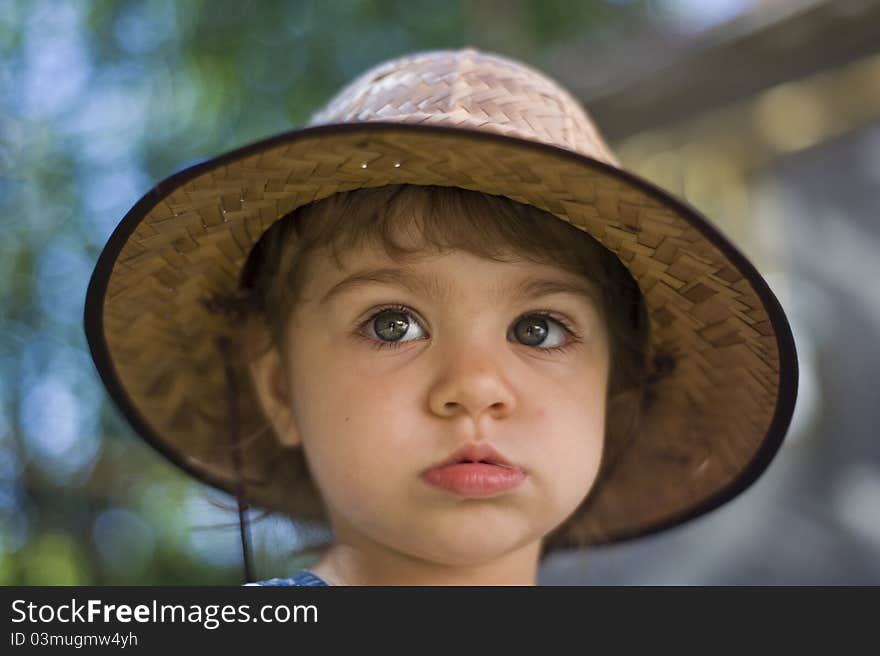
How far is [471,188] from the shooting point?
1253 millimetres

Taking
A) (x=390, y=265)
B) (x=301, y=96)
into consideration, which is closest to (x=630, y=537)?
(x=390, y=265)

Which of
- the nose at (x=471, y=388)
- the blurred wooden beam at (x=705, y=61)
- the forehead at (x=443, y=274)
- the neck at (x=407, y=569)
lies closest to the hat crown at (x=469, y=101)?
the forehead at (x=443, y=274)

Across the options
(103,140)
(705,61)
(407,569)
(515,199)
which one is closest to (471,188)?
(515,199)

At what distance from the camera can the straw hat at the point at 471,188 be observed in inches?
45.8

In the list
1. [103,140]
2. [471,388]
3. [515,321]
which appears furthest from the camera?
[103,140]

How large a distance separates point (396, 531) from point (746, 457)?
1.69ft

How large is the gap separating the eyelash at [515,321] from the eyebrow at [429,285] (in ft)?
0.09

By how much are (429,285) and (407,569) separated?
0.35 m

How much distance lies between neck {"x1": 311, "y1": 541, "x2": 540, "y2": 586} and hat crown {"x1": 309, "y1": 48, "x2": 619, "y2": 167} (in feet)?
1.69

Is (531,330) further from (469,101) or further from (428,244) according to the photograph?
(469,101)

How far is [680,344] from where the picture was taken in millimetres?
1479

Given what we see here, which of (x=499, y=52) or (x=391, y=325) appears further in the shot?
(x=499, y=52)

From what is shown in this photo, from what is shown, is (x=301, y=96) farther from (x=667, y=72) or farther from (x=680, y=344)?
(x=680, y=344)

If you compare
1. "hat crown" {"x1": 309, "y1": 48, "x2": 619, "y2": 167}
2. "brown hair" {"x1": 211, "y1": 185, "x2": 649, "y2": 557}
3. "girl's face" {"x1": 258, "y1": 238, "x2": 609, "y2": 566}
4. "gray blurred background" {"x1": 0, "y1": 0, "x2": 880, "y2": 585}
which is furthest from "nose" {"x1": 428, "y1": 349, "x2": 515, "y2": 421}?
"gray blurred background" {"x1": 0, "y1": 0, "x2": 880, "y2": 585}
